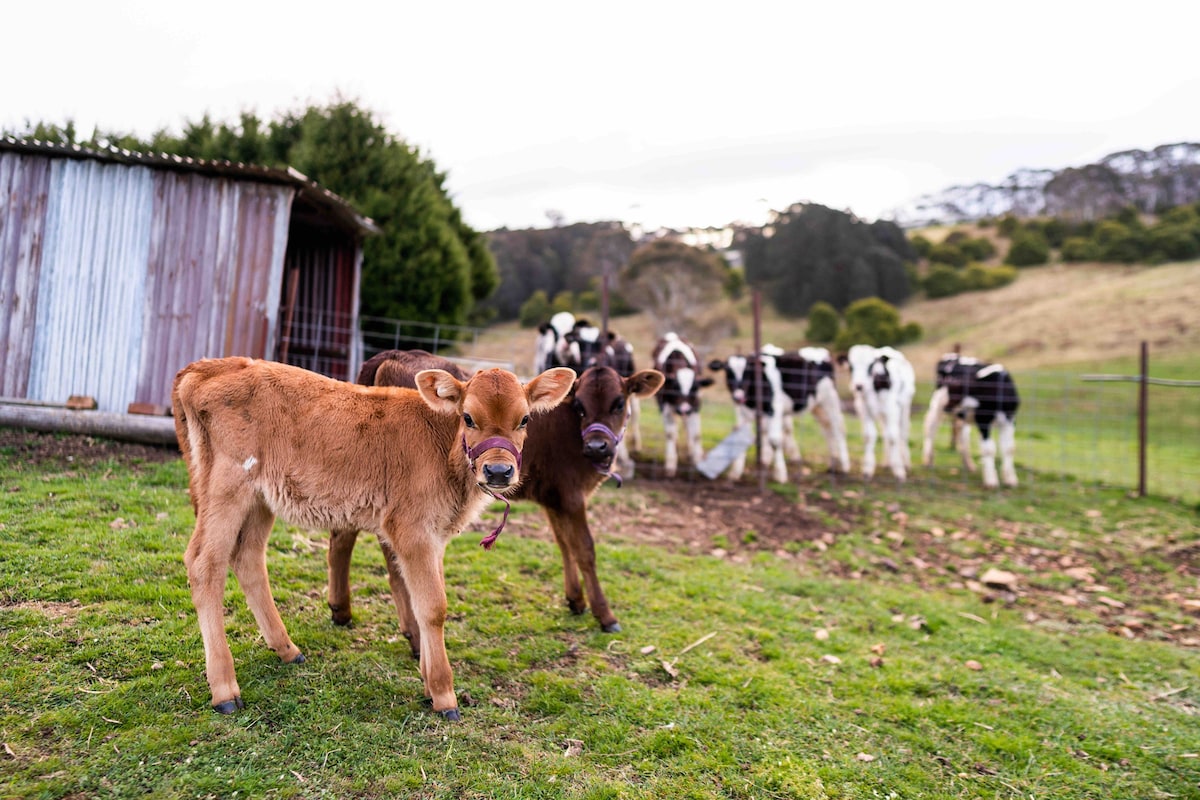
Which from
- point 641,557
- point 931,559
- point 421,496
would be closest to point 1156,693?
point 931,559

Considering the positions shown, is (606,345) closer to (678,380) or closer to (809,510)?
(678,380)

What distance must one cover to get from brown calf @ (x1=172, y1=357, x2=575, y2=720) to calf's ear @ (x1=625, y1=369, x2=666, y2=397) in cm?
187

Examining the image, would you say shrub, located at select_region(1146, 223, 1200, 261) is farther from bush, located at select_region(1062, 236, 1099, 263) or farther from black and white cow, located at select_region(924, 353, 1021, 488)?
black and white cow, located at select_region(924, 353, 1021, 488)

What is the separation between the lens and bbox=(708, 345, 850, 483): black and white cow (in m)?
12.1

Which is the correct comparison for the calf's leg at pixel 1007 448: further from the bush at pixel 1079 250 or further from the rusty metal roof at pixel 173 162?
the bush at pixel 1079 250

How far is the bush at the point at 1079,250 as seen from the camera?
4478cm

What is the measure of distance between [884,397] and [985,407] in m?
1.73

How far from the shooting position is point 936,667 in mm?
5496

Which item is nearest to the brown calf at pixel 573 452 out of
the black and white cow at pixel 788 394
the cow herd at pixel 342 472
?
the cow herd at pixel 342 472

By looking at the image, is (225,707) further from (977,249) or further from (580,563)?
(977,249)

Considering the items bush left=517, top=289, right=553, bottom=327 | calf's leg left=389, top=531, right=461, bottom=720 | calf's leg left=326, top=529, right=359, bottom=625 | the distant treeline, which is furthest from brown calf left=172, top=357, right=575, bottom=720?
the distant treeline

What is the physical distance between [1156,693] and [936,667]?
5.34ft

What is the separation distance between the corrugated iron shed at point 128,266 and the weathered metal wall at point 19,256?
1cm

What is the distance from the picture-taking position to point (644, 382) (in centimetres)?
598
